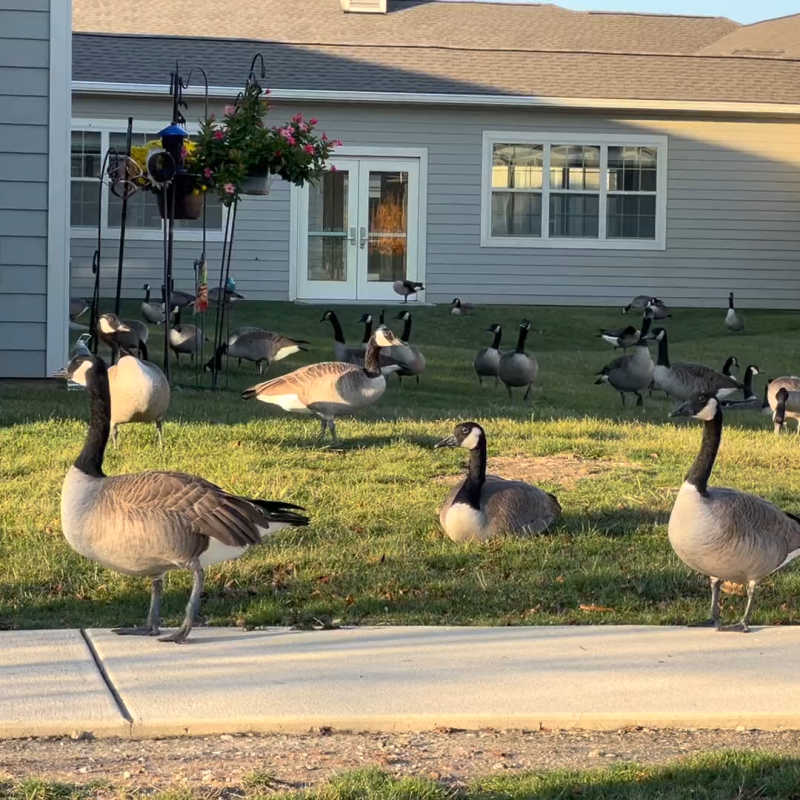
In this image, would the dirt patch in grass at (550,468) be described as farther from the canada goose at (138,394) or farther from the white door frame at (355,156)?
the white door frame at (355,156)

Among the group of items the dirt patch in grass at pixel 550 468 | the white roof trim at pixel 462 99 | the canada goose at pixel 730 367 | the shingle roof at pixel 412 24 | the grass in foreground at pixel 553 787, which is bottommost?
the grass in foreground at pixel 553 787

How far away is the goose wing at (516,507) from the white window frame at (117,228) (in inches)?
730

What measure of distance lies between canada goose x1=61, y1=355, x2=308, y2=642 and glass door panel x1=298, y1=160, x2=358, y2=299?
840 inches

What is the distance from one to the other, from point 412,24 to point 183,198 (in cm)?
2112

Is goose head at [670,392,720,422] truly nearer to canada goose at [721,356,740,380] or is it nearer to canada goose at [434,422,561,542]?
canada goose at [434,422,561,542]

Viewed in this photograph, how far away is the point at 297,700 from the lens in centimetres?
570

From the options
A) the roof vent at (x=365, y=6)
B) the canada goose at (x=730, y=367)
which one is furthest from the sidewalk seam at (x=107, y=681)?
the roof vent at (x=365, y=6)

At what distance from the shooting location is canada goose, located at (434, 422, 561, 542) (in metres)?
8.60

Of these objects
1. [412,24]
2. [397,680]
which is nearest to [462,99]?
[412,24]

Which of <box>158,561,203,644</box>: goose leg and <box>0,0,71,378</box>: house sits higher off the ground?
<box>0,0,71,378</box>: house

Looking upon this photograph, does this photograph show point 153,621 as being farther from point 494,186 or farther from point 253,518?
point 494,186

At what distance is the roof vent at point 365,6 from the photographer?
3556 cm

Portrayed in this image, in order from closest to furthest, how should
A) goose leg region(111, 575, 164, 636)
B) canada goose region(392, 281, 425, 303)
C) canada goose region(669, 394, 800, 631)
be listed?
goose leg region(111, 575, 164, 636), canada goose region(669, 394, 800, 631), canada goose region(392, 281, 425, 303)

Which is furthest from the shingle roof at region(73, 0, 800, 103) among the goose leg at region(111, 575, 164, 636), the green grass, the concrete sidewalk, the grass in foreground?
the grass in foreground
